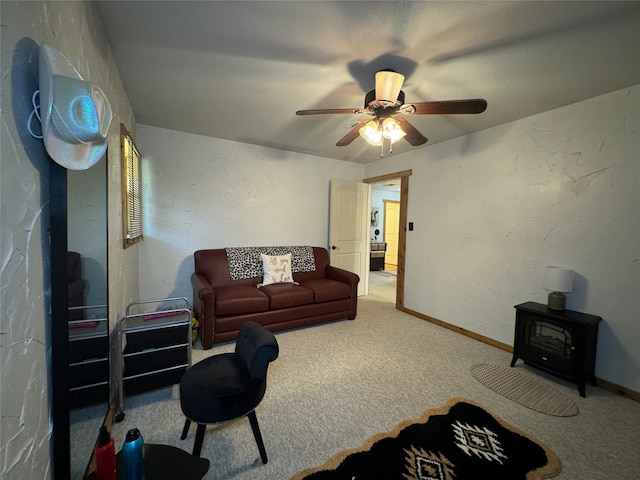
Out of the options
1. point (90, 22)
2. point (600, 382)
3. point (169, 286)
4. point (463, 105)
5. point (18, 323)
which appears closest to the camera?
point (18, 323)

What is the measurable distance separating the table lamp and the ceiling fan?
1691 millimetres

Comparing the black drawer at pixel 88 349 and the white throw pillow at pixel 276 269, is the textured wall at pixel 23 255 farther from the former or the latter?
the white throw pillow at pixel 276 269

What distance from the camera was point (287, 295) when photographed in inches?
125

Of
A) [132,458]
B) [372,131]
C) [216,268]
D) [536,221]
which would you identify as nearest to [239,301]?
[216,268]

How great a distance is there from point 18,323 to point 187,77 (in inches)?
81.3

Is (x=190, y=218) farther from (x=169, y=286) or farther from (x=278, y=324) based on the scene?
(x=278, y=324)

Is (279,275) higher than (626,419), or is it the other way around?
(279,275)

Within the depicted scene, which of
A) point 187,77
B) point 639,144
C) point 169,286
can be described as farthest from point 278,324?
point 639,144

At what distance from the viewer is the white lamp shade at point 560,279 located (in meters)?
2.30

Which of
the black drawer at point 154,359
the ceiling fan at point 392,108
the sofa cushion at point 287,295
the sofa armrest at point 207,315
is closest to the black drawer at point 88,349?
the black drawer at point 154,359

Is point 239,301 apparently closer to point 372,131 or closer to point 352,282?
point 352,282

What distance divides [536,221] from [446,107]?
1.78 m

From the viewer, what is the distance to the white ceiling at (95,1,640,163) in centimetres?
141

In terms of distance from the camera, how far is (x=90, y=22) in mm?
1364
